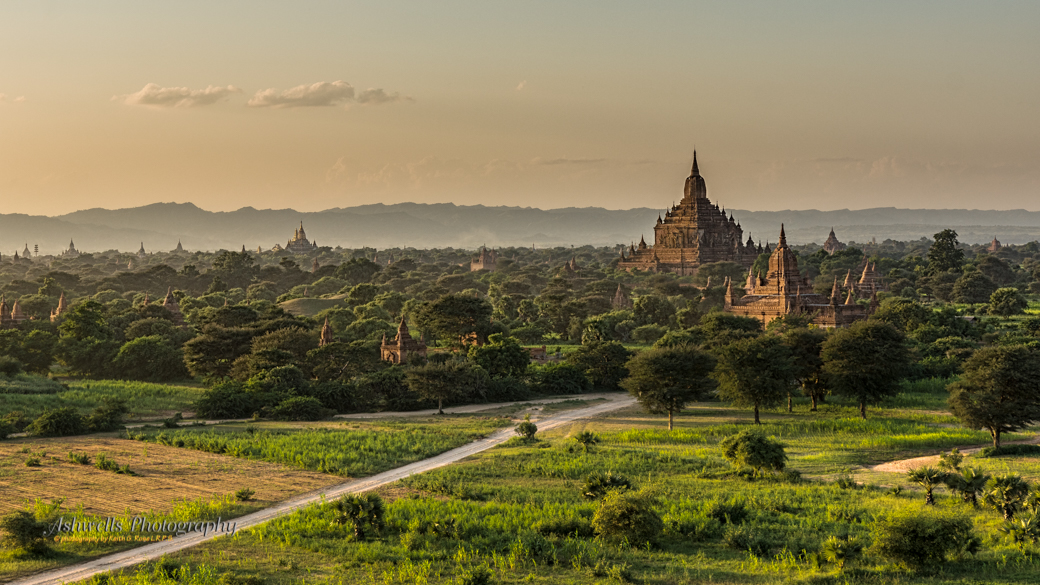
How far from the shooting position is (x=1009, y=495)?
27688 mm

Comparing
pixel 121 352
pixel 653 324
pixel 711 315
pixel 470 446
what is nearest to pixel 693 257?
pixel 653 324

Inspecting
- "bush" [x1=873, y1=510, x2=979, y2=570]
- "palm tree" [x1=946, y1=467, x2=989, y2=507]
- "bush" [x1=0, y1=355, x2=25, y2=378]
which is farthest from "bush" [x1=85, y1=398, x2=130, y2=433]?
"palm tree" [x1=946, y1=467, x2=989, y2=507]

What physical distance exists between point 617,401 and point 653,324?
30.0 meters

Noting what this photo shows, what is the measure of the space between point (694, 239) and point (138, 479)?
121693 mm

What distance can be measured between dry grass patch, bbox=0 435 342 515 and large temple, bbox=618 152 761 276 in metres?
113

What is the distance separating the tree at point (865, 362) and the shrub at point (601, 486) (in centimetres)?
2285

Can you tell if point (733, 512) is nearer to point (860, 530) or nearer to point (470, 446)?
point (860, 530)

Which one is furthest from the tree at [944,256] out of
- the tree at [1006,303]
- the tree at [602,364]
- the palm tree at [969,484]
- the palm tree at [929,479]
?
the palm tree at [969,484]

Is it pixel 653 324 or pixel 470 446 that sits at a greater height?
pixel 653 324

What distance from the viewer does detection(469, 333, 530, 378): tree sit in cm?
6342

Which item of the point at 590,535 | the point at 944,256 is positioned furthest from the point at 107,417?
the point at 944,256

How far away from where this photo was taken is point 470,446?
141 ft

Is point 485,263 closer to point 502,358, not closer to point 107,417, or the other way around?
point 502,358

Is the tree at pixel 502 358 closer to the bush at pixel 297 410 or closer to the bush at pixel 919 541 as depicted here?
the bush at pixel 297 410
